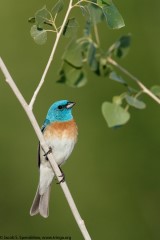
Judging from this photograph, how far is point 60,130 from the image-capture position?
Result: 3.99 metres

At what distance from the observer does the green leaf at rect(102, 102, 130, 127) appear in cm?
312

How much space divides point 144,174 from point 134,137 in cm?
29

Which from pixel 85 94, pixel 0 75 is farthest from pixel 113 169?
pixel 0 75

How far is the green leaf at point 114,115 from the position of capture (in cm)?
312

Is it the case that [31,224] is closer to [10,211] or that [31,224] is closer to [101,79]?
[10,211]

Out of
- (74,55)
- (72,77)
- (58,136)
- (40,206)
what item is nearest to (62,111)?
(58,136)

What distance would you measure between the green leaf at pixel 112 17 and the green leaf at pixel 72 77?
47cm

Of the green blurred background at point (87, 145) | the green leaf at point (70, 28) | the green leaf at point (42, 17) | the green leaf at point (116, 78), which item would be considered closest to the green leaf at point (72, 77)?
the green leaf at point (116, 78)

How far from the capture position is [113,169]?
507cm

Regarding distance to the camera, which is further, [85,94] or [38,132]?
[85,94]

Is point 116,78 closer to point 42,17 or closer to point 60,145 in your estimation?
point 42,17

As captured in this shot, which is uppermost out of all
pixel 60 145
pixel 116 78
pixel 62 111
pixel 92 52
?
pixel 92 52

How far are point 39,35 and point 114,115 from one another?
504mm

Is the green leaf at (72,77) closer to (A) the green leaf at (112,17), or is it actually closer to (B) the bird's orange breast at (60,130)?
(A) the green leaf at (112,17)
